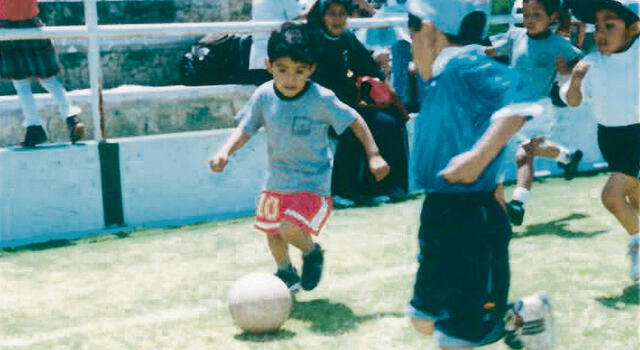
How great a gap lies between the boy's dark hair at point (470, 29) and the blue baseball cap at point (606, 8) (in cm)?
220

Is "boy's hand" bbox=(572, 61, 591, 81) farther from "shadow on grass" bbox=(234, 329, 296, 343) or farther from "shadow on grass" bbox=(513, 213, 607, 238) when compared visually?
"shadow on grass" bbox=(234, 329, 296, 343)

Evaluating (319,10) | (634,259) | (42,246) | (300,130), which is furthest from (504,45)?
(42,246)

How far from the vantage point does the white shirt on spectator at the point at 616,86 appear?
19.7 feet

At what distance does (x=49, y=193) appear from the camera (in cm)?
746

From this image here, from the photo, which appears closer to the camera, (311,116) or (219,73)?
(311,116)

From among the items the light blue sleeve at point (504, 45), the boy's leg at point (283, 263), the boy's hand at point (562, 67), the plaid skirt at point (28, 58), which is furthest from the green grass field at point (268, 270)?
the plaid skirt at point (28, 58)

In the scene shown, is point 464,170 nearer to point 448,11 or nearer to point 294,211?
point 448,11

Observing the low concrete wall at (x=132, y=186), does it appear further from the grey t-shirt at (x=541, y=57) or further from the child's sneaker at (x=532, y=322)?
the child's sneaker at (x=532, y=322)

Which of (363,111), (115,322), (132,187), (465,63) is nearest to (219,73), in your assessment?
(363,111)

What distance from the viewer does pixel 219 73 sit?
419 inches

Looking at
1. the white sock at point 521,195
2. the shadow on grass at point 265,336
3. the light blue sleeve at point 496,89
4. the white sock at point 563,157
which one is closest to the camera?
the light blue sleeve at point 496,89

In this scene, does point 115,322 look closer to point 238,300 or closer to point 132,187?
point 238,300

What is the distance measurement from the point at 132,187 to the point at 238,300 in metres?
3.04

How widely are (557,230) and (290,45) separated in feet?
10.4
